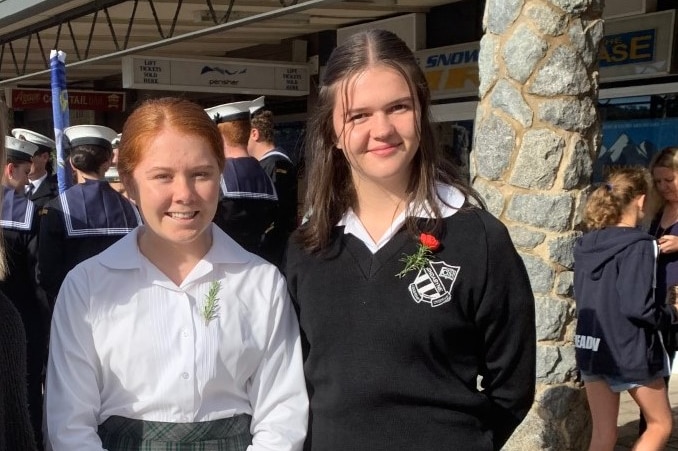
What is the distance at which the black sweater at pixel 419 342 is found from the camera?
2.04 m

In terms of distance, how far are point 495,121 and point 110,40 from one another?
26.2ft

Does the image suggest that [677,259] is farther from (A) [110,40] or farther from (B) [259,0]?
(A) [110,40]

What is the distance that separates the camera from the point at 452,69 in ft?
29.8

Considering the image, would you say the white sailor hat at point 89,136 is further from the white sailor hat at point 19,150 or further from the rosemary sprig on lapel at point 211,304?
the rosemary sprig on lapel at point 211,304

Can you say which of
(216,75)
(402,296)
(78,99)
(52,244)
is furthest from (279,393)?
(78,99)

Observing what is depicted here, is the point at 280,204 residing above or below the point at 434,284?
below

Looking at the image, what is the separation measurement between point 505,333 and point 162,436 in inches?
33.4

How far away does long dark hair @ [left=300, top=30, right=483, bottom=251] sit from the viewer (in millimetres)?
2150

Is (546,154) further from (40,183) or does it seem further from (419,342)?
(40,183)

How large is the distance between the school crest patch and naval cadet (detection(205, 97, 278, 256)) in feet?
12.9

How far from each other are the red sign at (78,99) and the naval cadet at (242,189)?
28.4 feet

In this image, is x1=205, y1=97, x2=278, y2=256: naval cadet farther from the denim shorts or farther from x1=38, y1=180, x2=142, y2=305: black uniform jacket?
the denim shorts

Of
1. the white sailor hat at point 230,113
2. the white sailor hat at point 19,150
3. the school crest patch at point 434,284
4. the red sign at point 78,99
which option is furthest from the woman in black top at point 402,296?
the red sign at point 78,99

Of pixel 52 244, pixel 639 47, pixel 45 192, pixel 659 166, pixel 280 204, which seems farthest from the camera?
pixel 45 192
